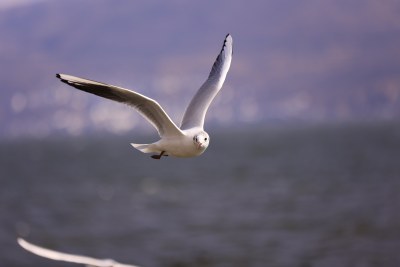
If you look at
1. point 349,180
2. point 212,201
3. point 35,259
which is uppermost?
point 349,180

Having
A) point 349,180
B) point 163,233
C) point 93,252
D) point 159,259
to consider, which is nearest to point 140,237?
point 163,233

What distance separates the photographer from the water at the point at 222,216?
106 feet

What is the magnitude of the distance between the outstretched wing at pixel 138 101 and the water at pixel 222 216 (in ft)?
67.3

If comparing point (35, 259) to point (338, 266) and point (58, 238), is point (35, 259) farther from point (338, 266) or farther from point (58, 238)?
point (338, 266)

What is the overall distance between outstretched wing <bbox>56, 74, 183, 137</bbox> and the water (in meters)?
20.5

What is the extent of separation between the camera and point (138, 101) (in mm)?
9320

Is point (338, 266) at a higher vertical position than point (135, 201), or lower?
lower

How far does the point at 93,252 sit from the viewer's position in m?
34.7

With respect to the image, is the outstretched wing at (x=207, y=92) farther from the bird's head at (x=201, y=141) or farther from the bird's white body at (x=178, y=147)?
the bird's head at (x=201, y=141)

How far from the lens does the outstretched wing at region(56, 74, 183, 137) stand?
28.2 ft

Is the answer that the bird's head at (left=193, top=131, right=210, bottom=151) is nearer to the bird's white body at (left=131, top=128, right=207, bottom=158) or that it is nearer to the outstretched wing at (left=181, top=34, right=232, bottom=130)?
the bird's white body at (left=131, top=128, right=207, bottom=158)

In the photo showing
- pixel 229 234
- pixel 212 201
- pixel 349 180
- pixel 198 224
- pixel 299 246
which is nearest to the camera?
pixel 299 246

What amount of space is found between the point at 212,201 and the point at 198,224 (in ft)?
35.0

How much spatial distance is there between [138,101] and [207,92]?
7.62ft
